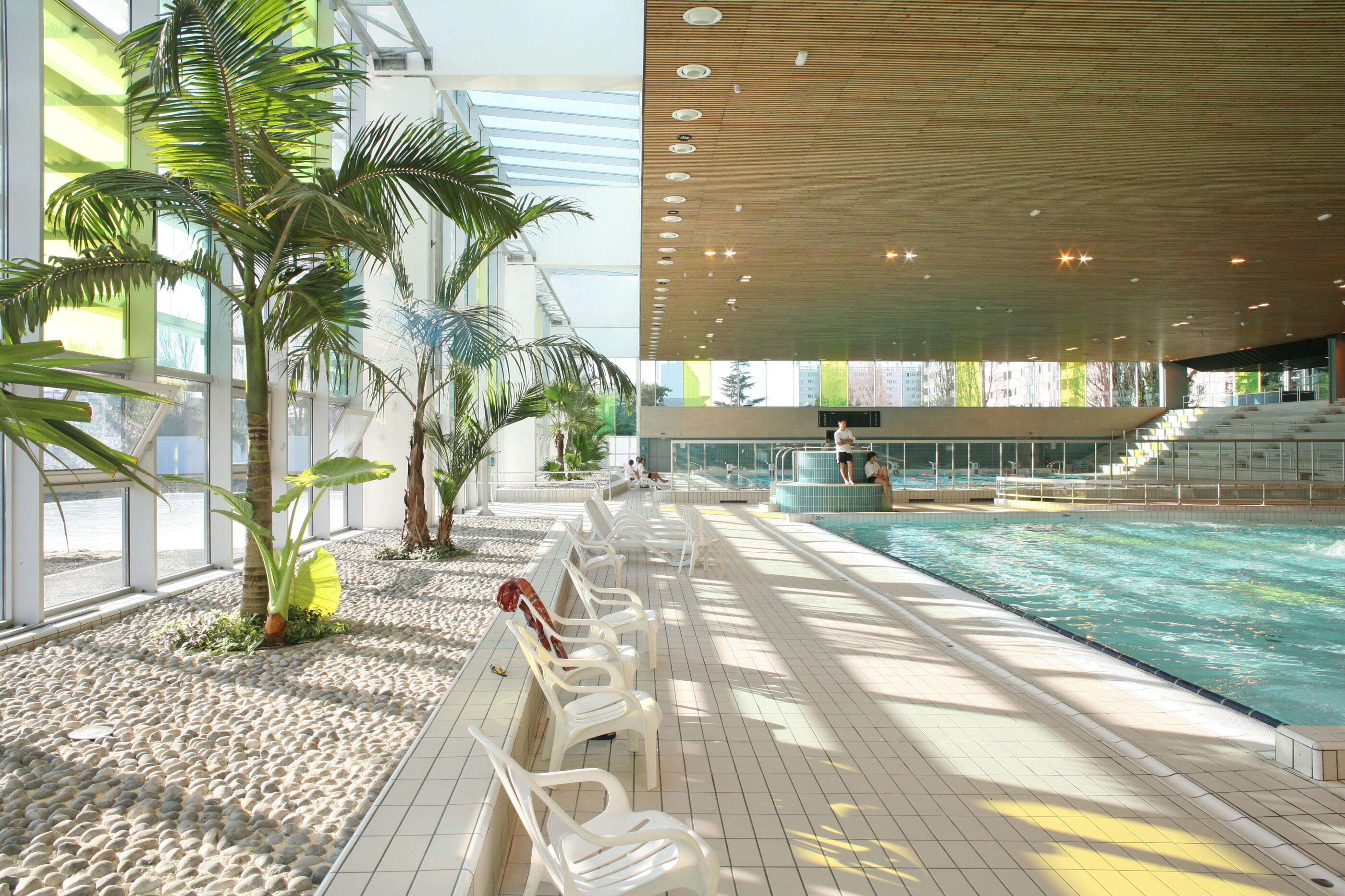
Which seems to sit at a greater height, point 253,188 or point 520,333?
point 520,333

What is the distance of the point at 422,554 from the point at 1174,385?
2550 centimetres

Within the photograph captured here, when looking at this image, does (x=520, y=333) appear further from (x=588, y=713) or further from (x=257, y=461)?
(x=588, y=713)

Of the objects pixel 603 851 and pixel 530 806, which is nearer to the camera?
pixel 530 806

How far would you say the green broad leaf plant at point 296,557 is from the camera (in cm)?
440

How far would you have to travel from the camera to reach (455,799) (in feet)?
7.98

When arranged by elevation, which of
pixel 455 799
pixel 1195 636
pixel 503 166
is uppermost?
pixel 503 166

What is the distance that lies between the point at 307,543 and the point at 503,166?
1002 centimetres

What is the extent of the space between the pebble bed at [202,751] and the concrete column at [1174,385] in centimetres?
2637

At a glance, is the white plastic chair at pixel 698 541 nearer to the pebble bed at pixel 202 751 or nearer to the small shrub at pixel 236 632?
the pebble bed at pixel 202 751

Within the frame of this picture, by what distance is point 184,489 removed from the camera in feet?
23.6

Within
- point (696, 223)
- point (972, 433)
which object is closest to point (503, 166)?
point (696, 223)

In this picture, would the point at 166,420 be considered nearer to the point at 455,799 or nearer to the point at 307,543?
the point at 307,543

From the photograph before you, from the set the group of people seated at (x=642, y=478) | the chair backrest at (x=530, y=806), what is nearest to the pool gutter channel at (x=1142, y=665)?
the chair backrest at (x=530, y=806)

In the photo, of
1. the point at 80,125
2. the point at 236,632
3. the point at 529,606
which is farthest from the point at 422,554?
the point at 529,606
